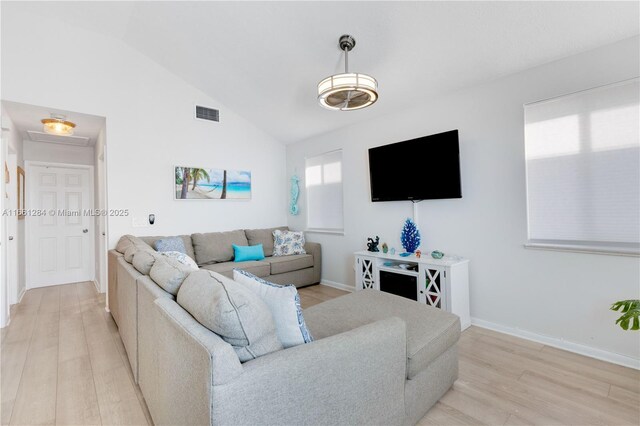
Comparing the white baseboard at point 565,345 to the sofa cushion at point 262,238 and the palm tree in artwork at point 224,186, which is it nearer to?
the sofa cushion at point 262,238

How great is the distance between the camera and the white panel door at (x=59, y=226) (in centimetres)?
470

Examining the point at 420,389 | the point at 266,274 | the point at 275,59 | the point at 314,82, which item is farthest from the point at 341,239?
the point at 420,389

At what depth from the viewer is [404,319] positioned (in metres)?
1.93

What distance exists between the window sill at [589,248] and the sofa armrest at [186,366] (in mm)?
2712

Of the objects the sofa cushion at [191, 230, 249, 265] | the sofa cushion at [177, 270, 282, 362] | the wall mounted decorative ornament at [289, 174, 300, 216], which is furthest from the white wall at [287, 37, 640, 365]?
the sofa cushion at [177, 270, 282, 362]

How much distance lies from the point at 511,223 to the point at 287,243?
2954mm

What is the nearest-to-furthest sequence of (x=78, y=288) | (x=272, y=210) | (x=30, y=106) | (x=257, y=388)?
(x=257, y=388)
(x=30, y=106)
(x=78, y=288)
(x=272, y=210)

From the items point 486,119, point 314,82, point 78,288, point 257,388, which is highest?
point 314,82

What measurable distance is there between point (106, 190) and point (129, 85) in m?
1.34

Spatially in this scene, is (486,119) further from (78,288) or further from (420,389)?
(78,288)

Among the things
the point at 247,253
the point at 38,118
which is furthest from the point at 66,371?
the point at 38,118

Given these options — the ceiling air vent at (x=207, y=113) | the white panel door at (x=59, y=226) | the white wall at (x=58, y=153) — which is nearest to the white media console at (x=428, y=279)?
the ceiling air vent at (x=207, y=113)

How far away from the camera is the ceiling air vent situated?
4.36 meters

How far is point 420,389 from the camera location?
5.33ft
